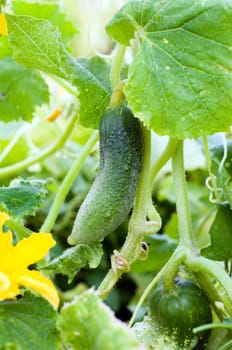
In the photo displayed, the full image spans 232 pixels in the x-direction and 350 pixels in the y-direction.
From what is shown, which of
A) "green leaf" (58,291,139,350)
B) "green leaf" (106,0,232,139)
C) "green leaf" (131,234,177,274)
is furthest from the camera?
"green leaf" (131,234,177,274)

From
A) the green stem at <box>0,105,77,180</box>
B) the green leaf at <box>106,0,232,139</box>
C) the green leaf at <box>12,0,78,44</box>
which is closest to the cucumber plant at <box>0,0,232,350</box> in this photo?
the green leaf at <box>106,0,232,139</box>

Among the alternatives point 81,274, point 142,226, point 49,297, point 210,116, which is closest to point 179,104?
point 210,116

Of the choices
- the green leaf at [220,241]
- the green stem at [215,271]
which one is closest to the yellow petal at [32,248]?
the green stem at [215,271]

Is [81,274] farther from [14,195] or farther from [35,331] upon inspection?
[35,331]

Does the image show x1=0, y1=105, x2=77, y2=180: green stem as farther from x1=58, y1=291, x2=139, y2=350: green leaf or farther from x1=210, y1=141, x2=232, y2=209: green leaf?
x1=58, y1=291, x2=139, y2=350: green leaf

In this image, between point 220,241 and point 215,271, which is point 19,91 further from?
point 215,271

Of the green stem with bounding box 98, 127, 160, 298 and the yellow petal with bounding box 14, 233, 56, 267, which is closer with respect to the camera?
the yellow petal with bounding box 14, 233, 56, 267

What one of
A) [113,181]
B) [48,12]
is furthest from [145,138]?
[48,12]
